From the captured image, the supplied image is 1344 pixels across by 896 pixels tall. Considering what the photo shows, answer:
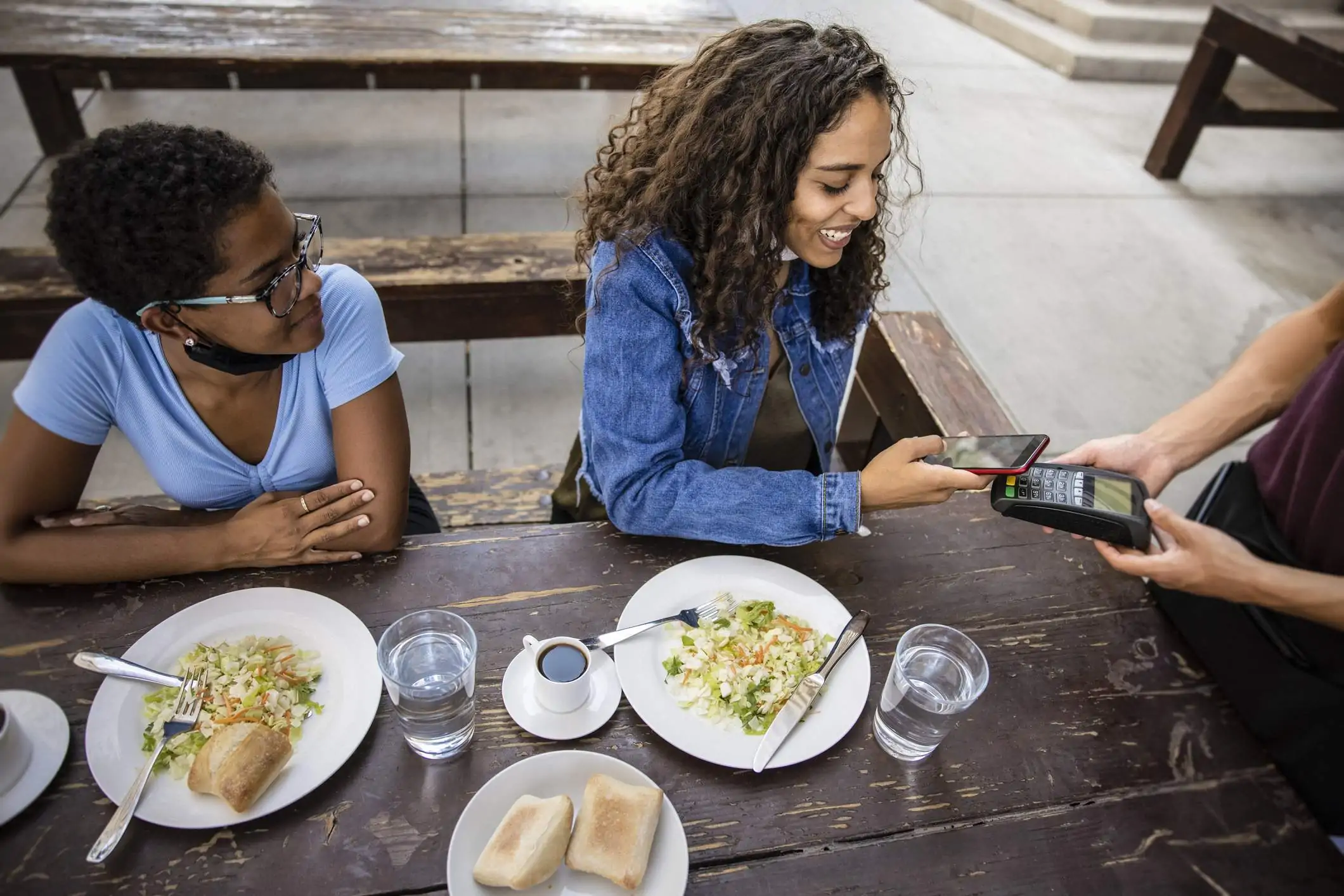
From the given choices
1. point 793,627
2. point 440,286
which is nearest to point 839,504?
point 793,627

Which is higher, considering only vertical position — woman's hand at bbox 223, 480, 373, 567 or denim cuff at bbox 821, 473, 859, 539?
denim cuff at bbox 821, 473, 859, 539

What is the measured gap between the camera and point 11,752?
3.33 feet

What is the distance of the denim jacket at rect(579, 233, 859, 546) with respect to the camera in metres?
1.37

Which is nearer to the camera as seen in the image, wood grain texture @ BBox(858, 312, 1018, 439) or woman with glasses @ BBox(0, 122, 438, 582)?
woman with glasses @ BBox(0, 122, 438, 582)

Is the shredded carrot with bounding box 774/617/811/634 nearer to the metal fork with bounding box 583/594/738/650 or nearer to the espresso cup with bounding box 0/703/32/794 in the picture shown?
the metal fork with bounding box 583/594/738/650

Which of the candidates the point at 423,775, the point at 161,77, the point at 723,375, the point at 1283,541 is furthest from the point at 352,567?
the point at 161,77

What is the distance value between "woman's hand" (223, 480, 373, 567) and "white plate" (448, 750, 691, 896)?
487 mm

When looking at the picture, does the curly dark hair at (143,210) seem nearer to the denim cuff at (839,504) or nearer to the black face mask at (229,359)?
the black face mask at (229,359)

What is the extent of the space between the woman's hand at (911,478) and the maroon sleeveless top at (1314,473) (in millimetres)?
561

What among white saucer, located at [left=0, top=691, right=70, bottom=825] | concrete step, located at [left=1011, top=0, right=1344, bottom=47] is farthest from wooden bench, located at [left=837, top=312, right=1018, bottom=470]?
concrete step, located at [left=1011, top=0, right=1344, bottom=47]

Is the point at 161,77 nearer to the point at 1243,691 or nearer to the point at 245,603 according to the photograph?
the point at 245,603

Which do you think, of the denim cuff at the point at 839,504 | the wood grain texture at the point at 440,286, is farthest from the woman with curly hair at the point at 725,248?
the wood grain texture at the point at 440,286

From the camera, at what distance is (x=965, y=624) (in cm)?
132

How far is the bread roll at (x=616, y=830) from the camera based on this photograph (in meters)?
0.97
